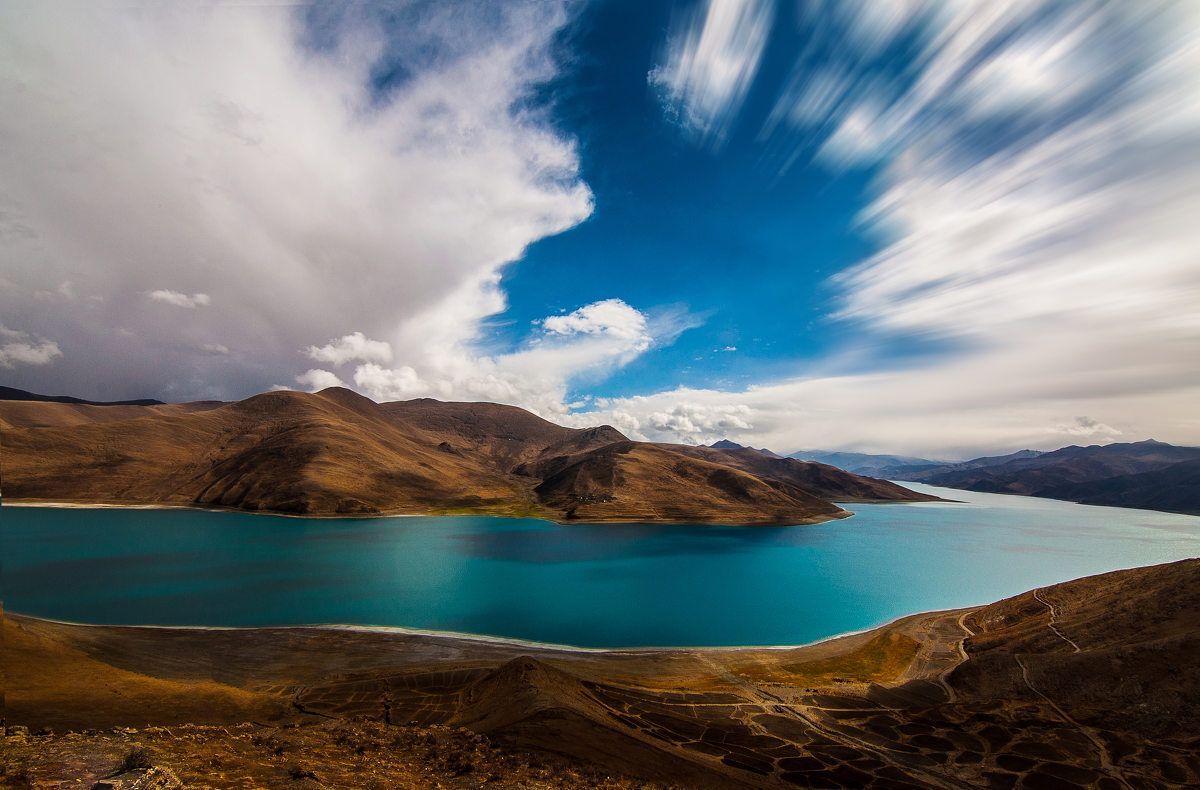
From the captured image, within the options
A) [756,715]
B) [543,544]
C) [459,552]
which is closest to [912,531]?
[543,544]

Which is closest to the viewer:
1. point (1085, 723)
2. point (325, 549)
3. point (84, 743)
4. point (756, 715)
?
point (84, 743)

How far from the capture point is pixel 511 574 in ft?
295

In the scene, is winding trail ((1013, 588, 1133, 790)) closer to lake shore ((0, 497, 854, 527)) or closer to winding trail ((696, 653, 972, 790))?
winding trail ((696, 653, 972, 790))

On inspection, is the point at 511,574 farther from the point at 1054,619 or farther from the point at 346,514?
the point at 346,514

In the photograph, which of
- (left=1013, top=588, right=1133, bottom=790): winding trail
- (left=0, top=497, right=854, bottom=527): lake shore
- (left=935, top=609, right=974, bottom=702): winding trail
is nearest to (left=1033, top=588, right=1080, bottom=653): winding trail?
(left=1013, top=588, right=1133, bottom=790): winding trail

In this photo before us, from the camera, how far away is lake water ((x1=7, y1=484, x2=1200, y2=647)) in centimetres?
6253

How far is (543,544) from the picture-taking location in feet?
425

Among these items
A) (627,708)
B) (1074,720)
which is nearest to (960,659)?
(1074,720)

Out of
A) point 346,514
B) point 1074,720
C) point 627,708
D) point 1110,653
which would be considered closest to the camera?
point 1074,720

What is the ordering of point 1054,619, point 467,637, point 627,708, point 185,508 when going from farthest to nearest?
point 185,508
point 467,637
point 1054,619
point 627,708

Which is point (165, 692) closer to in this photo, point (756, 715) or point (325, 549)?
point (756, 715)

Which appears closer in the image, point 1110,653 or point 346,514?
point 1110,653

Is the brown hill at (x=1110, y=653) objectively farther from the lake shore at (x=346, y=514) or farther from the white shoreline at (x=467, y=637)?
the lake shore at (x=346, y=514)

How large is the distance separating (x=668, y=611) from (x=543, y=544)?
64.9 m
